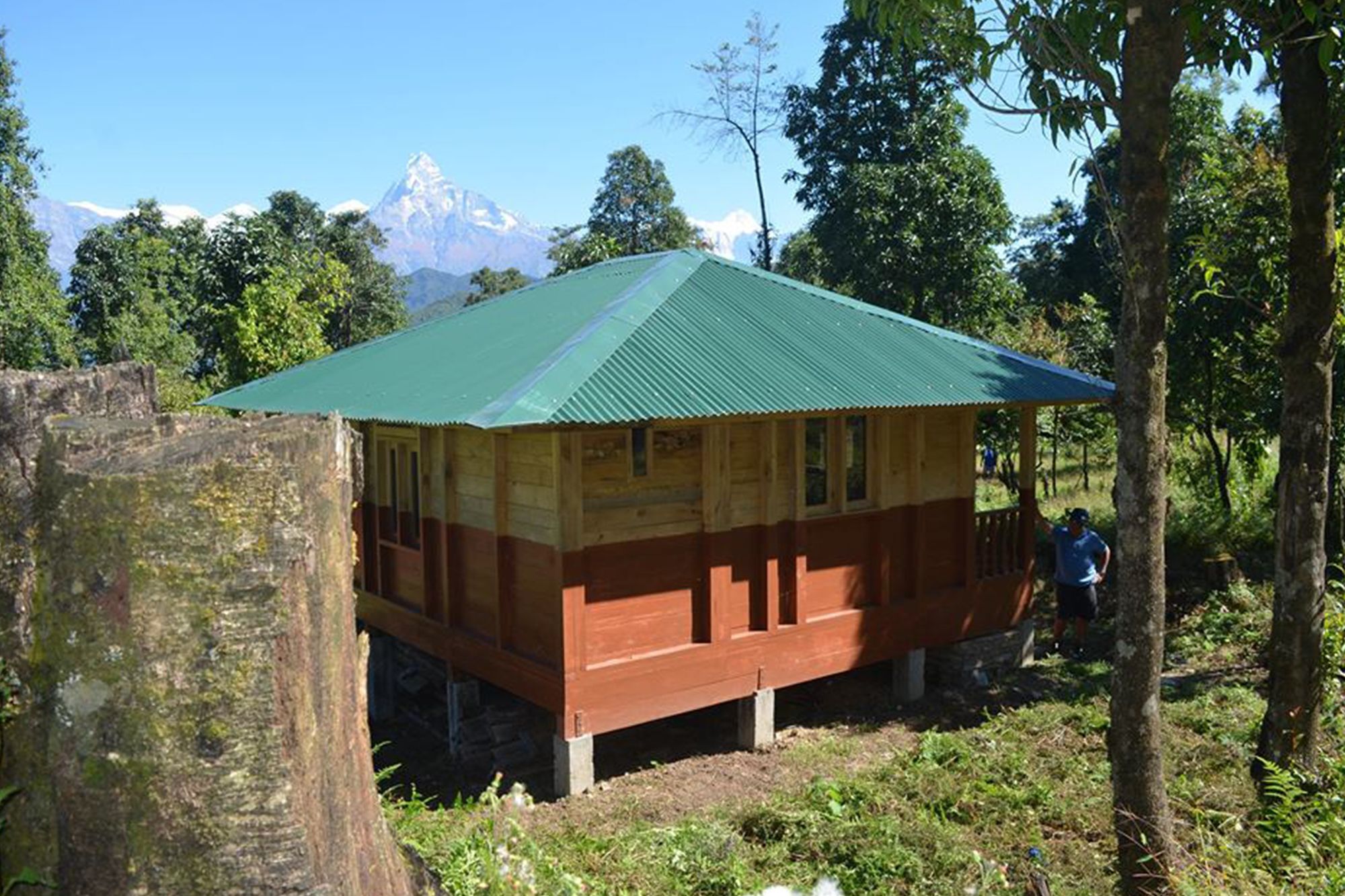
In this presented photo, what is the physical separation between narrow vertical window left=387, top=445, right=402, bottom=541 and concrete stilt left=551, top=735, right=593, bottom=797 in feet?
12.4

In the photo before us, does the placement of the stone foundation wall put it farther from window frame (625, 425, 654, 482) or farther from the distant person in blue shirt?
window frame (625, 425, 654, 482)

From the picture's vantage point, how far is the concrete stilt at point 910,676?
10.3 metres

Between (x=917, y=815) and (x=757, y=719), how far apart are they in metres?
2.57

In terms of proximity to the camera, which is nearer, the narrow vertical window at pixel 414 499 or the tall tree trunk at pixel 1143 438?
the tall tree trunk at pixel 1143 438

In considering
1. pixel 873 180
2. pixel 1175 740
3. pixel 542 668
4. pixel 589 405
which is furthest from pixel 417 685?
pixel 873 180

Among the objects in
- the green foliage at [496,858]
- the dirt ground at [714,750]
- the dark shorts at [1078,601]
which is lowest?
the dirt ground at [714,750]

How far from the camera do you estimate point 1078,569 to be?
37.0 ft

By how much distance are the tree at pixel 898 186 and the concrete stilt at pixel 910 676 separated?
11.6m

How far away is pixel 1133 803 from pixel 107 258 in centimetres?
3989

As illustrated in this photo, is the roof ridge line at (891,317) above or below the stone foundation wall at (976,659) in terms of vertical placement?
above

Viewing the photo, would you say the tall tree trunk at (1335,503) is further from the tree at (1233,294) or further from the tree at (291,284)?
the tree at (291,284)

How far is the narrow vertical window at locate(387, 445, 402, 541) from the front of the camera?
1077 centimetres

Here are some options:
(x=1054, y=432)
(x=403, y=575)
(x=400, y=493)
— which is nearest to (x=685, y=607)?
(x=403, y=575)

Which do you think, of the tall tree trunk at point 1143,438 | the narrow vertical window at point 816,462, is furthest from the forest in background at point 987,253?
the narrow vertical window at point 816,462
